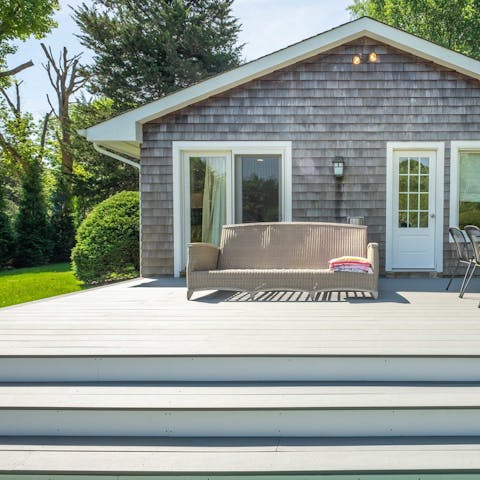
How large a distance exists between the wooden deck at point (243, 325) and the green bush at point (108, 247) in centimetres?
289

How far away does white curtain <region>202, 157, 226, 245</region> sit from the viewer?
267 inches

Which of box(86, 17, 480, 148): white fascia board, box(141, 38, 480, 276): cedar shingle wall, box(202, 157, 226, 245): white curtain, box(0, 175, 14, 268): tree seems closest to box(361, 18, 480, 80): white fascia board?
box(86, 17, 480, 148): white fascia board

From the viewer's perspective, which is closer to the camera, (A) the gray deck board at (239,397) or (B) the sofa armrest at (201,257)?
(A) the gray deck board at (239,397)

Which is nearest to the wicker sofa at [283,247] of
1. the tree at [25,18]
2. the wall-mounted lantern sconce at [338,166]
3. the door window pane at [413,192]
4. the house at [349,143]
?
the house at [349,143]

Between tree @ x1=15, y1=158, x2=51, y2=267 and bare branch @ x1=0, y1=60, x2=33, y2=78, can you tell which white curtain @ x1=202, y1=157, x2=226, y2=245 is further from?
bare branch @ x1=0, y1=60, x2=33, y2=78

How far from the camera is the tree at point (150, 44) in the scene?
15234 millimetres

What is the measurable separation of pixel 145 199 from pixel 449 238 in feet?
14.0

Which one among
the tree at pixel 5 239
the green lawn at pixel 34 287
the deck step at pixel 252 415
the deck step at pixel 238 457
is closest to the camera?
the deck step at pixel 238 457

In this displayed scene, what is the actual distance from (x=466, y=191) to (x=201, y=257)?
158 inches

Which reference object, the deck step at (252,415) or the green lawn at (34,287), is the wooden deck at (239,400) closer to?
the deck step at (252,415)

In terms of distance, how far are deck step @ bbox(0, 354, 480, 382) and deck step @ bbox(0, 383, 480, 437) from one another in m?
0.18

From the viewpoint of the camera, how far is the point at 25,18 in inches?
659

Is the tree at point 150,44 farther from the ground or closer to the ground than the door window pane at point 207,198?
farther from the ground

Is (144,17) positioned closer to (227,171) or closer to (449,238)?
(227,171)
